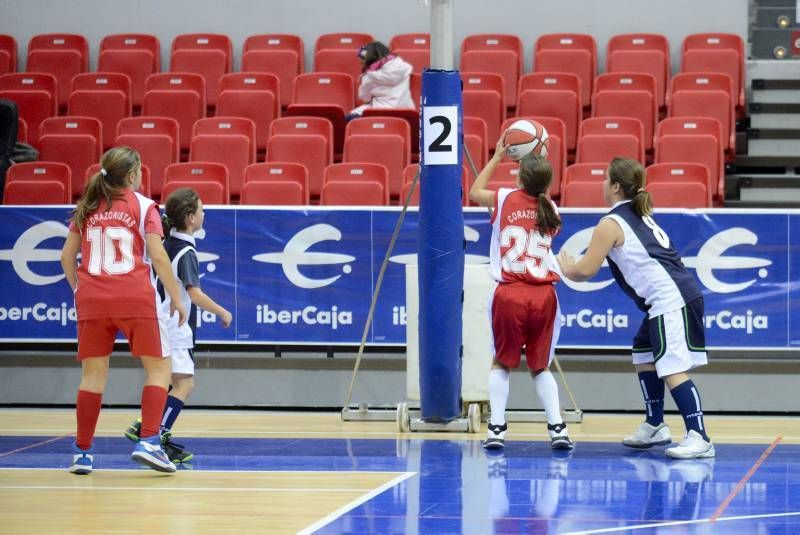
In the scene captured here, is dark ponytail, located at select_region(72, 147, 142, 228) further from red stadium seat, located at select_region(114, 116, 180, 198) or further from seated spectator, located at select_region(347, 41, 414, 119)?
seated spectator, located at select_region(347, 41, 414, 119)

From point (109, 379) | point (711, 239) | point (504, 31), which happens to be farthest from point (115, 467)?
point (504, 31)

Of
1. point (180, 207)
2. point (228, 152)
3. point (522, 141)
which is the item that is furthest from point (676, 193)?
point (180, 207)

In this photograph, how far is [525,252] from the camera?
8789 millimetres

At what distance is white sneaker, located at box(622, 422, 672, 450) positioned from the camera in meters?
9.01

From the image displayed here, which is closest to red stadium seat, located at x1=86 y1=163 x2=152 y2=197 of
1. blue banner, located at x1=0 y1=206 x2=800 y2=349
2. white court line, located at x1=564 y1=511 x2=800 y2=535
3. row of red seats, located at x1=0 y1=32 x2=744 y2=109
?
blue banner, located at x1=0 y1=206 x2=800 y2=349

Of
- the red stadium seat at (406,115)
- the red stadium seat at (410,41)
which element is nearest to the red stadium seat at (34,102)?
the red stadium seat at (406,115)

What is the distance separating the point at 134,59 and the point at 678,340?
32.9 feet

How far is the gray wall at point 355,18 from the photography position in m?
16.9

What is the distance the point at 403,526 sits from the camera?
6320mm

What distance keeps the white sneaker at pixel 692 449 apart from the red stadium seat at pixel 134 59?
9.69 m

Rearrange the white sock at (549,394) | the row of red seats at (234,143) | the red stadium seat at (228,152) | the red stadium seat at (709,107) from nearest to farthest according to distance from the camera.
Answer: the white sock at (549,394), the row of red seats at (234,143), the red stadium seat at (228,152), the red stadium seat at (709,107)

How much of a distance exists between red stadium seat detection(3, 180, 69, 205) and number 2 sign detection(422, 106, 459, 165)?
4586 millimetres

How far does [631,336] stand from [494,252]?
250 centimetres

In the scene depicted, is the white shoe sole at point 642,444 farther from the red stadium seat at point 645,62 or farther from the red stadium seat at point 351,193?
the red stadium seat at point 645,62
